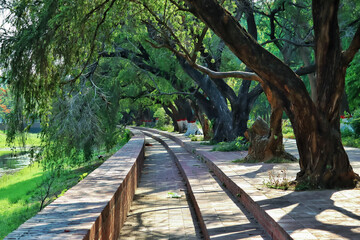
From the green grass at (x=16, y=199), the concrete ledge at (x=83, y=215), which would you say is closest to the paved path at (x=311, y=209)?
the concrete ledge at (x=83, y=215)

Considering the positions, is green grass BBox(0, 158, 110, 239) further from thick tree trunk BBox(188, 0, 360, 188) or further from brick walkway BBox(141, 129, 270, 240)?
thick tree trunk BBox(188, 0, 360, 188)

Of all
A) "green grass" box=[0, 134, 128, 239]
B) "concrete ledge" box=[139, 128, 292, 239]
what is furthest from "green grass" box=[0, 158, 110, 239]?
"concrete ledge" box=[139, 128, 292, 239]

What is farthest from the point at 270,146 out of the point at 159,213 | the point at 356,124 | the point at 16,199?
the point at 16,199

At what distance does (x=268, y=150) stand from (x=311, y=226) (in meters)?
7.26

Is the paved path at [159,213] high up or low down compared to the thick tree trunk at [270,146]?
down

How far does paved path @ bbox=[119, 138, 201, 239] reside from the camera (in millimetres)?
6914

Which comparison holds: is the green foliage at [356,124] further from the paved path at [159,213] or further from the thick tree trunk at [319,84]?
the thick tree trunk at [319,84]

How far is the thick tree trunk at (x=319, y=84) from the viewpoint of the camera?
7562mm

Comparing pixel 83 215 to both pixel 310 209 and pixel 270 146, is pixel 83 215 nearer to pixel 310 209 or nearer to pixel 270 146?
pixel 310 209

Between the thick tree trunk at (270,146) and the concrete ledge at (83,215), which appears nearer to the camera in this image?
the concrete ledge at (83,215)

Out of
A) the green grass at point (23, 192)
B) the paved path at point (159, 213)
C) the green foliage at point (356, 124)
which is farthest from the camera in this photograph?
the green foliage at point (356, 124)

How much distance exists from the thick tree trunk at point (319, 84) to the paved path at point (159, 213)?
2255 mm

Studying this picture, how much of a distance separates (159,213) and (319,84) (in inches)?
147

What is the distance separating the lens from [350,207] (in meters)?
6.04
